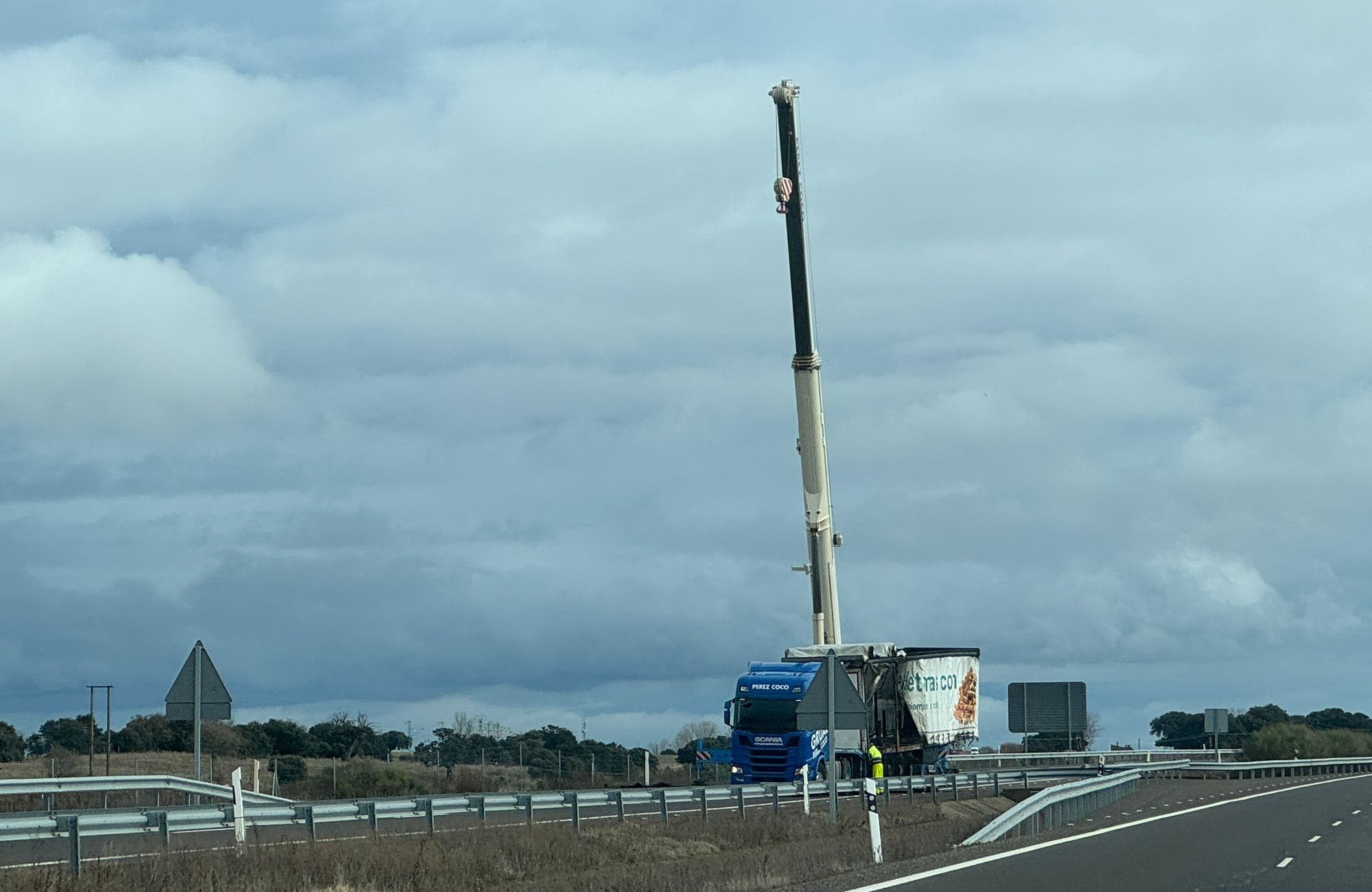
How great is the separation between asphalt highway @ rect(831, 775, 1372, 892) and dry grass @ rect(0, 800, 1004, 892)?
78.9 inches

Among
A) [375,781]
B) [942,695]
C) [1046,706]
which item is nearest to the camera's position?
[942,695]

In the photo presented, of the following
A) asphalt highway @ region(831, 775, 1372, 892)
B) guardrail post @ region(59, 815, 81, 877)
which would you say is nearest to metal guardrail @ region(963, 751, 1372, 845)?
asphalt highway @ region(831, 775, 1372, 892)

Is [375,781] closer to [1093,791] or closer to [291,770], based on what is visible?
[291,770]

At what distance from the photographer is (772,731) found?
4325 centimetres

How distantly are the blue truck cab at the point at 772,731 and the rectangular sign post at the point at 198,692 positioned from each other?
2072cm

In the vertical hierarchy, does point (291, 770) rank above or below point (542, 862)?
below

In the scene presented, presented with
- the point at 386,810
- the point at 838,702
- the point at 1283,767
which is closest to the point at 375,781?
the point at 386,810

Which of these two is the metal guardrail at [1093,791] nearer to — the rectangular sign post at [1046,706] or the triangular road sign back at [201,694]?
the rectangular sign post at [1046,706]

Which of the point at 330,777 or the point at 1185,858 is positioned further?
the point at 330,777

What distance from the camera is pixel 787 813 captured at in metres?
35.3

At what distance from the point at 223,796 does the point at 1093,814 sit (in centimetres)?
1945

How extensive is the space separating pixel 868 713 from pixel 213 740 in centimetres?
5144

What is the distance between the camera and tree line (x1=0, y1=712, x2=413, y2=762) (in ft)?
279

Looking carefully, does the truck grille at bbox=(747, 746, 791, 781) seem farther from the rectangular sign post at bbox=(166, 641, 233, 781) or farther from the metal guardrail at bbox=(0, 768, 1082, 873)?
the rectangular sign post at bbox=(166, 641, 233, 781)
